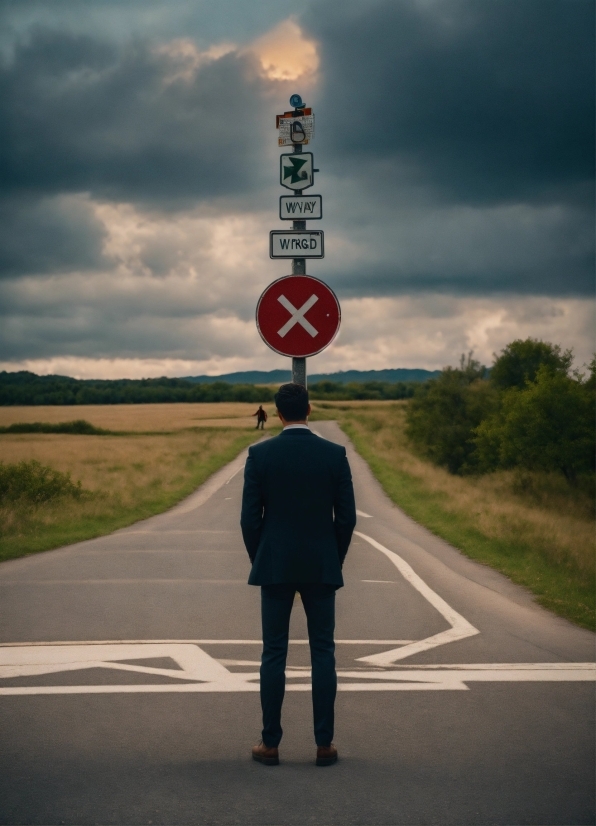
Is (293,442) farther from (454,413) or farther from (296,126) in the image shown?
(454,413)

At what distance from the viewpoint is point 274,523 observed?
471 cm

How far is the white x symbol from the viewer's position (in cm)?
637

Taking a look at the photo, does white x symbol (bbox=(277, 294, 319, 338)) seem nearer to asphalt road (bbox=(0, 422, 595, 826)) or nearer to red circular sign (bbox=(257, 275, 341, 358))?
red circular sign (bbox=(257, 275, 341, 358))

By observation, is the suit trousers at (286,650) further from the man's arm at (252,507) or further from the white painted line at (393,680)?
the white painted line at (393,680)

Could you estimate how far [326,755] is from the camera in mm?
4574

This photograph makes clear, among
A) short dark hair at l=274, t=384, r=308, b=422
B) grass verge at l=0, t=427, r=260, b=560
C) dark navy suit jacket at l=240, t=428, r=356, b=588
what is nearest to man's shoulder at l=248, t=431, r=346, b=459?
dark navy suit jacket at l=240, t=428, r=356, b=588

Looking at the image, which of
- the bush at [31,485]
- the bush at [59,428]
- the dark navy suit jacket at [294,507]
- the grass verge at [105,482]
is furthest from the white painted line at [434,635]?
the bush at [59,428]

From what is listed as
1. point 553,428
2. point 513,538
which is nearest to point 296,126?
point 513,538

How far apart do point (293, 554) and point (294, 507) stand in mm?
253

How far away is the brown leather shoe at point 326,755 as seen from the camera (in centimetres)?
457

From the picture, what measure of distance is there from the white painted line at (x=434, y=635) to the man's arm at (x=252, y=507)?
99.7 inches

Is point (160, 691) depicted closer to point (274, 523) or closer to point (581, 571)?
point (274, 523)

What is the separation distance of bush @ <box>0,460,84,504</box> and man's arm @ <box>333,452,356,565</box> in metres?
15.9

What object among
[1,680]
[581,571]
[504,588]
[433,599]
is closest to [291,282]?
[1,680]
